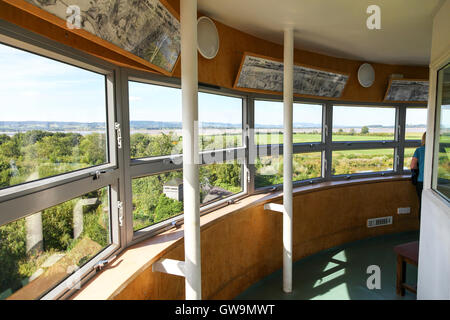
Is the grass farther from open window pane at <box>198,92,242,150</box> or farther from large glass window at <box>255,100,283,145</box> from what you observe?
open window pane at <box>198,92,242,150</box>

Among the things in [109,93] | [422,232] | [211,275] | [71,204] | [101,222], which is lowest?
[211,275]

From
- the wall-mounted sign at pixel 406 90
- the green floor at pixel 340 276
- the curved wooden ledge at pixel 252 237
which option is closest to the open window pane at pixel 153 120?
the curved wooden ledge at pixel 252 237

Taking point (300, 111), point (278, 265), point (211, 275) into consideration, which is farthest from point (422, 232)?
point (300, 111)

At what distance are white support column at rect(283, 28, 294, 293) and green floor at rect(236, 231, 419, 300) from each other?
23 cm

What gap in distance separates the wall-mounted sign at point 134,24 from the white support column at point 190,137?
0.14 metres

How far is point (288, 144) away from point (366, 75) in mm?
2233

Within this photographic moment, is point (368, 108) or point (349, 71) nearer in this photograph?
point (349, 71)

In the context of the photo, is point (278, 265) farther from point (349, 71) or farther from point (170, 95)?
point (349, 71)

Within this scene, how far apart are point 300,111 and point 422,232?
2.11 meters

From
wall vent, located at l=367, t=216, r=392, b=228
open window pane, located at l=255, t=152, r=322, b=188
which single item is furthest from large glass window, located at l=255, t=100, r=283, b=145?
wall vent, located at l=367, t=216, r=392, b=228

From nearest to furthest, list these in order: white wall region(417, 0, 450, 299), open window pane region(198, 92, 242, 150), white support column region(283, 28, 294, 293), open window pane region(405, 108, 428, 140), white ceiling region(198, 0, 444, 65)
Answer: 1. white wall region(417, 0, 450, 299)
2. white ceiling region(198, 0, 444, 65)
3. open window pane region(198, 92, 242, 150)
4. white support column region(283, 28, 294, 293)
5. open window pane region(405, 108, 428, 140)

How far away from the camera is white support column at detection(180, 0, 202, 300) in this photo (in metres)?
1.80

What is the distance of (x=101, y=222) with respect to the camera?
6.14ft

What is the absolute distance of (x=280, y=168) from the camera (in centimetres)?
379
